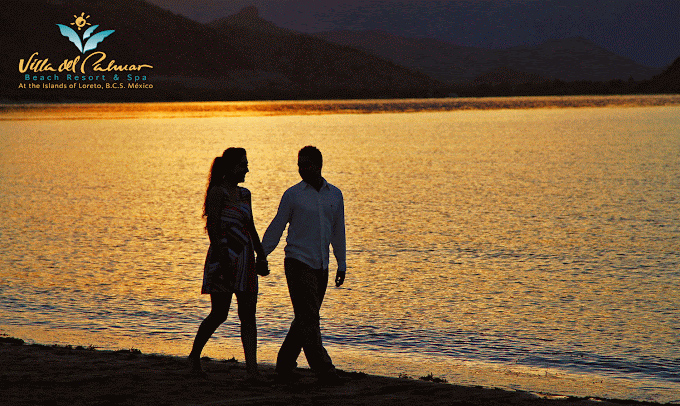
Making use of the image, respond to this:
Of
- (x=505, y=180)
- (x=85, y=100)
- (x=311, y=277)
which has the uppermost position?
(x=85, y=100)

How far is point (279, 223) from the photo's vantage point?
23.6 ft

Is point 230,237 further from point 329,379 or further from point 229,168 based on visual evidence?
point 329,379

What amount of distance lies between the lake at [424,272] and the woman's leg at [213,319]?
1842 millimetres

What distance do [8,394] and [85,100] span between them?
6849 inches

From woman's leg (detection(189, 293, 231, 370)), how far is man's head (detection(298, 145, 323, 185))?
4.01 ft

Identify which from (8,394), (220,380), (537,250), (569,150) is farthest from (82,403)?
(569,150)

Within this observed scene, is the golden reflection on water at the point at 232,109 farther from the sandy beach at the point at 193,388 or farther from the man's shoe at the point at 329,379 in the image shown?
the man's shoe at the point at 329,379

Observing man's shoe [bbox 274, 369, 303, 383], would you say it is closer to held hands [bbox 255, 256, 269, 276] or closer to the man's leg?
the man's leg

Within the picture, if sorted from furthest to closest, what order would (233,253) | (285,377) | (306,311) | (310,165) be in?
(285,377) → (306,311) → (233,253) → (310,165)

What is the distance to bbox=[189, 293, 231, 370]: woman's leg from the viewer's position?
7285mm

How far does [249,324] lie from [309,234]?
1015 millimetres

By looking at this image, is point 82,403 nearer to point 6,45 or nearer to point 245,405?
point 245,405

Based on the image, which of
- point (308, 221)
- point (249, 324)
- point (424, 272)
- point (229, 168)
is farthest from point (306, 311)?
point (424, 272)

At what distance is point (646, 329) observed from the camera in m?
10.8
